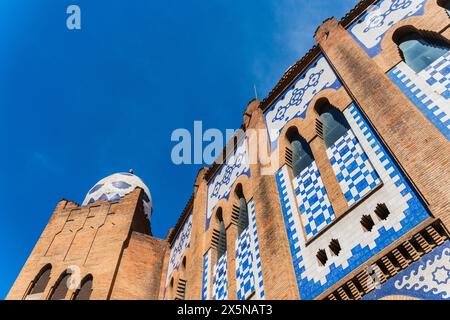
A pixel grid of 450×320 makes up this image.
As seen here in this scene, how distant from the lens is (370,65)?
657cm

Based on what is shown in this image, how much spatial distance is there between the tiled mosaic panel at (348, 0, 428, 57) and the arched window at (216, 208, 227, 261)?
4.37 meters

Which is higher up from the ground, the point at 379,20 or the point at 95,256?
the point at 95,256

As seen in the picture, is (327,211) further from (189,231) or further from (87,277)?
(87,277)

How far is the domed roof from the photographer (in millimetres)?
15672

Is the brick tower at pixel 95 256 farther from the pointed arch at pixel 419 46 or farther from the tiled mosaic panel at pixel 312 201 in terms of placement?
the pointed arch at pixel 419 46

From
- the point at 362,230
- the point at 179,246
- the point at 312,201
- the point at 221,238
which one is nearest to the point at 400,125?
the point at 362,230

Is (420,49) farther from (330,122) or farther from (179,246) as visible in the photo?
(179,246)

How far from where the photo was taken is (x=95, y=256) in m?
12.3

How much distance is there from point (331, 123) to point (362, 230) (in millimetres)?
2296

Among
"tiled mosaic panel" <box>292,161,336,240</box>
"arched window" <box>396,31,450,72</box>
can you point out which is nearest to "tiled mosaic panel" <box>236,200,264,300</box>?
"tiled mosaic panel" <box>292,161,336,240</box>

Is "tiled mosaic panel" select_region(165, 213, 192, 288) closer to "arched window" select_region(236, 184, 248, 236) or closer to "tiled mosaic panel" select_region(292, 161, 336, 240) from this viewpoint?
"arched window" select_region(236, 184, 248, 236)

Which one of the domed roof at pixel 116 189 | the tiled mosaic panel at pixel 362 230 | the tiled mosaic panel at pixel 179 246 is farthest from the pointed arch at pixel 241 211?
the domed roof at pixel 116 189

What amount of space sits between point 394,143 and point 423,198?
89 cm
